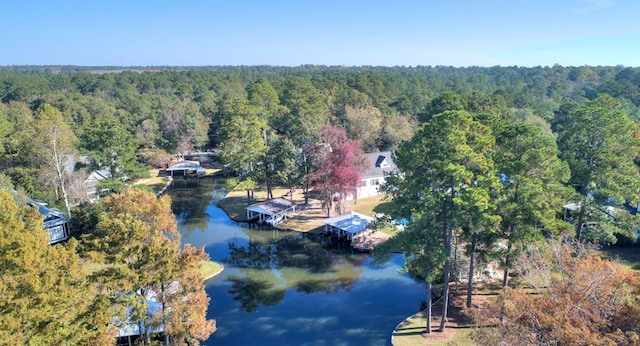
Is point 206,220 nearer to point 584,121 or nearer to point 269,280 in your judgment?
point 269,280

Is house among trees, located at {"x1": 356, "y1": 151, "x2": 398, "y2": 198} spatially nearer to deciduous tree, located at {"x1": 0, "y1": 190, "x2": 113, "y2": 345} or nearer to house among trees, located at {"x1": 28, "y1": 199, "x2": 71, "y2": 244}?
house among trees, located at {"x1": 28, "y1": 199, "x2": 71, "y2": 244}

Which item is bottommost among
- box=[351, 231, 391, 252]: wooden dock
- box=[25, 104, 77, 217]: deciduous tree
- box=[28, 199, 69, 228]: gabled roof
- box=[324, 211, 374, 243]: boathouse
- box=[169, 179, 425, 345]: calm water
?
box=[169, 179, 425, 345]: calm water

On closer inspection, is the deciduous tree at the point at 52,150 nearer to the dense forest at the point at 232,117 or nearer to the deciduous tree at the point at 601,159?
the dense forest at the point at 232,117

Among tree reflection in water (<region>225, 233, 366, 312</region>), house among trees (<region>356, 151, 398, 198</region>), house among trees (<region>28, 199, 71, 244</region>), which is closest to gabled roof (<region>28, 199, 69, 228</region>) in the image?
house among trees (<region>28, 199, 71, 244</region>)

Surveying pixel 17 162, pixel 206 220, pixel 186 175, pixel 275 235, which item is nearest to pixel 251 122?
pixel 206 220

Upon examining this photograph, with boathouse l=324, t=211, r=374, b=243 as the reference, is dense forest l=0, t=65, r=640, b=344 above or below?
above

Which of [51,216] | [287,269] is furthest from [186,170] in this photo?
[287,269]
